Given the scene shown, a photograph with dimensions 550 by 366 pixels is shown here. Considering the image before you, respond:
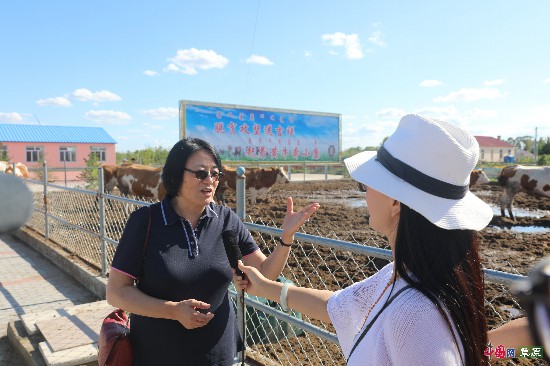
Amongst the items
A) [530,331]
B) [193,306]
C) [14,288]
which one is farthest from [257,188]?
[530,331]

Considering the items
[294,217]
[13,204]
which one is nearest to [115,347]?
[294,217]

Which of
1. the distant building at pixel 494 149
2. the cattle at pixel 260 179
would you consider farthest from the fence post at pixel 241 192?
the distant building at pixel 494 149

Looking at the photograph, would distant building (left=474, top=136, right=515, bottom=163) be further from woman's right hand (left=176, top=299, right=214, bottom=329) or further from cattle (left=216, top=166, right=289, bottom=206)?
woman's right hand (left=176, top=299, right=214, bottom=329)

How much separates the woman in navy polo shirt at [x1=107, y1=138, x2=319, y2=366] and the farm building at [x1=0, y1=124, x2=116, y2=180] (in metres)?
28.9

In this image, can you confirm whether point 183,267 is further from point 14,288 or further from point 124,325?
point 14,288

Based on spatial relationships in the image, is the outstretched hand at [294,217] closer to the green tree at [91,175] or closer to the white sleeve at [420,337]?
the white sleeve at [420,337]

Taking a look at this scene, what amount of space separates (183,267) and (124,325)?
489 mm

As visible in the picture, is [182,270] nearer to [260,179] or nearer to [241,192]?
[241,192]

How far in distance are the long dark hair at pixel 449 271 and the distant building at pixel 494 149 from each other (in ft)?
260

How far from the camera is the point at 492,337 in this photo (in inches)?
52.0

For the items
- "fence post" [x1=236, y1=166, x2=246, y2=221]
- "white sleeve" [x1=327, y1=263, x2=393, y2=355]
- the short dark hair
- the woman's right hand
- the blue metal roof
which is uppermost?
the blue metal roof

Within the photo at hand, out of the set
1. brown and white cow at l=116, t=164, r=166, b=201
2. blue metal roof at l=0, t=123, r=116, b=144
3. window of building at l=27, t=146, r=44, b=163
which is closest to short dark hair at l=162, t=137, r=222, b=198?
brown and white cow at l=116, t=164, r=166, b=201

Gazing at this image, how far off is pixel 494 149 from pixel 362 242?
7612 cm

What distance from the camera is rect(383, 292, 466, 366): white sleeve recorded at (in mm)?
967
